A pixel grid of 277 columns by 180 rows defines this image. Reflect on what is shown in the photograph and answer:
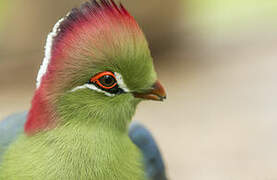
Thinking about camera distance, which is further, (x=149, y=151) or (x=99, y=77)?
(x=149, y=151)

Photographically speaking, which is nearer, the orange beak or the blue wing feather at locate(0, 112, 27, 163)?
the orange beak

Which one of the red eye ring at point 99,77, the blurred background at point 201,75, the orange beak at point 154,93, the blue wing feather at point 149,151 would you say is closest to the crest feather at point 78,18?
the red eye ring at point 99,77

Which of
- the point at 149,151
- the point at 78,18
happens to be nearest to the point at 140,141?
the point at 149,151

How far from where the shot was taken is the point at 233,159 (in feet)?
13.4

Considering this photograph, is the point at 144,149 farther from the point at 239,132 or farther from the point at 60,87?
the point at 239,132

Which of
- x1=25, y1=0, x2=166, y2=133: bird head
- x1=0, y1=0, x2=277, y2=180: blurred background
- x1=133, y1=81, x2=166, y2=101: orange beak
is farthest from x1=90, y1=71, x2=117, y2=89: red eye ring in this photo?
x1=0, y1=0, x2=277, y2=180: blurred background

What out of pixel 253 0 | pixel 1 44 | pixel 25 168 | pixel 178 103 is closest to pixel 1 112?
pixel 1 44

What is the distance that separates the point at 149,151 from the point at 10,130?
2.45 ft

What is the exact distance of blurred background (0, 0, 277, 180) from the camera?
4199 millimetres

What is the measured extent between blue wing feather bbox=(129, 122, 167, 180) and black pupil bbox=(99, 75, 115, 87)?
54 cm

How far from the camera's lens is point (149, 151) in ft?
8.11

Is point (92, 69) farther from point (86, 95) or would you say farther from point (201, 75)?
point (201, 75)

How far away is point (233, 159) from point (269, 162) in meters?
0.32

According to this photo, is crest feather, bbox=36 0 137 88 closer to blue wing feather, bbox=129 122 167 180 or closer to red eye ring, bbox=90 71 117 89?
red eye ring, bbox=90 71 117 89
